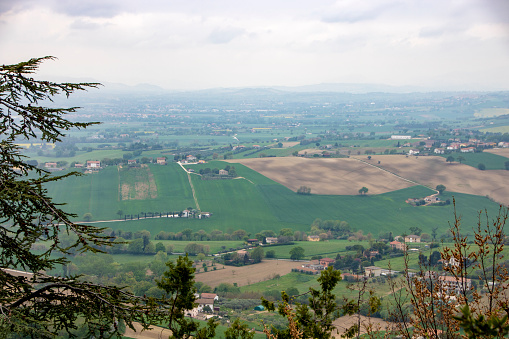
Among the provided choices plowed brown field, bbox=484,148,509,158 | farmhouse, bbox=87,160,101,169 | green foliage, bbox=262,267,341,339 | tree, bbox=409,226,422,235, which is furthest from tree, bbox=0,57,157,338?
plowed brown field, bbox=484,148,509,158

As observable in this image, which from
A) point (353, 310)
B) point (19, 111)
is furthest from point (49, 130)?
point (353, 310)

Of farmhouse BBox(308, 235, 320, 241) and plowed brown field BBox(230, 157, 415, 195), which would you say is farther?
plowed brown field BBox(230, 157, 415, 195)

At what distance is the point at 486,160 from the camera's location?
76.2 metres

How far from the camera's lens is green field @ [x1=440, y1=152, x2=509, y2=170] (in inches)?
2876

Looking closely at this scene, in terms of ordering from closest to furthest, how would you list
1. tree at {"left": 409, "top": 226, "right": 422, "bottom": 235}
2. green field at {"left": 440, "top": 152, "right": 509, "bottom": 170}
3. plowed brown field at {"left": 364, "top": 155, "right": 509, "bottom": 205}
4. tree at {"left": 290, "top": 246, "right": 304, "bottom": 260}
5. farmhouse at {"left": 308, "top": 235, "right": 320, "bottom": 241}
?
tree at {"left": 290, "top": 246, "right": 304, "bottom": 260}, tree at {"left": 409, "top": 226, "right": 422, "bottom": 235}, farmhouse at {"left": 308, "top": 235, "right": 320, "bottom": 241}, plowed brown field at {"left": 364, "top": 155, "right": 509, "bottom": 205}, green field at {"left": 440, "top": 152, "right": 509, "bottom": 170}

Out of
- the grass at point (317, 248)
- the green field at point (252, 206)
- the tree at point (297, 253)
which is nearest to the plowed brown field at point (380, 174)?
the green field at point (252, 206)

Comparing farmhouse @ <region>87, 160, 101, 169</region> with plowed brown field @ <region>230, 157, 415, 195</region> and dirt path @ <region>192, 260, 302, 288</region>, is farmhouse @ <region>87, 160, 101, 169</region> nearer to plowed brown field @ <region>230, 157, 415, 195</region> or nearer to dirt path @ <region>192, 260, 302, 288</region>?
plowed brown field @ <region>230, 157, 415, 195</region>

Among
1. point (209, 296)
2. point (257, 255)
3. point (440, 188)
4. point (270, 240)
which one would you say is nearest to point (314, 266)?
point (257, 255)

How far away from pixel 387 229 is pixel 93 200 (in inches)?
1585

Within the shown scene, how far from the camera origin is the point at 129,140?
12400cm

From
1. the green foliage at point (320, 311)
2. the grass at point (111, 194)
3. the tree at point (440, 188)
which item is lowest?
the grass at point (111, 194)

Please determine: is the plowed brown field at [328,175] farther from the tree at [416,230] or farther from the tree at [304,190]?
the tree at [416,230]

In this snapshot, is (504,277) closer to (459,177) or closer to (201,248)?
(201,248)

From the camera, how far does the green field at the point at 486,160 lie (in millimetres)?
73062
